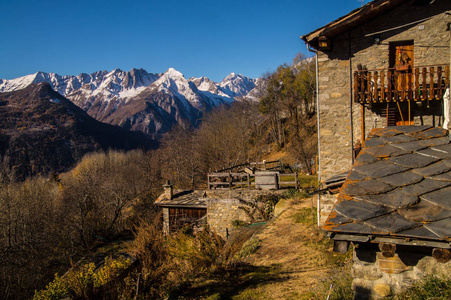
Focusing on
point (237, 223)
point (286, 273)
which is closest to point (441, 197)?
point (286, 273)

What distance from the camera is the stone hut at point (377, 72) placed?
26.1 feet

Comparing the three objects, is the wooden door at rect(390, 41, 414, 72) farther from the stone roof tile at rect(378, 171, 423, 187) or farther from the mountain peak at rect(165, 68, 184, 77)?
the mountain peak at rect(165, 68, 184, 77)

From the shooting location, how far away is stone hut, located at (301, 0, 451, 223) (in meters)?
7.96

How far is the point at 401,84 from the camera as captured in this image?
7.91m

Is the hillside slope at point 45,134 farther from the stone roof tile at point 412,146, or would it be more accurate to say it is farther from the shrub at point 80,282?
the stone roof tile at point 412,146

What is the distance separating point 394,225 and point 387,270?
56cm

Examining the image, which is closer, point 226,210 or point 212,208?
point 226,210

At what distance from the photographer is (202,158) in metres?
33.8

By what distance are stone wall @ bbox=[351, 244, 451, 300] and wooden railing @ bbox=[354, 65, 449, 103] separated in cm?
604

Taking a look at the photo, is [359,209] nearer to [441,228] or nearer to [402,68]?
[441,228]

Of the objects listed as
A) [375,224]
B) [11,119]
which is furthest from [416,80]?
[11,119]

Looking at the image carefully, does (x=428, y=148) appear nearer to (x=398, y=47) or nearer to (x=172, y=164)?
(x=398, y=47)

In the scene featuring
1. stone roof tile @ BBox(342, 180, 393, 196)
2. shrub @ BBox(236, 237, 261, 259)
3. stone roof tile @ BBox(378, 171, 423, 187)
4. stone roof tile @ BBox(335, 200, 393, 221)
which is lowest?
shrub @ BBox(236, 237, 261, 259)

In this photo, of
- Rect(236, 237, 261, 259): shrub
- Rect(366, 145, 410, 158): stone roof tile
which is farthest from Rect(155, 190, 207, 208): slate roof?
Rect(366, 145, 410, 158): stone roof tile
